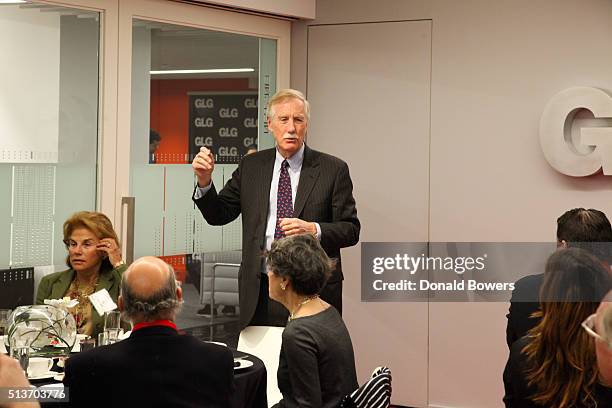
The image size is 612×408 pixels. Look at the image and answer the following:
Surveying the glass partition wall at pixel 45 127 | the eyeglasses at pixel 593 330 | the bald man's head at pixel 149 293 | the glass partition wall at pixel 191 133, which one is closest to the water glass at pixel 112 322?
the bald man's head at pixel 149 293

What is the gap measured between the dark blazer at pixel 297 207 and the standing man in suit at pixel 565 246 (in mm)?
1237

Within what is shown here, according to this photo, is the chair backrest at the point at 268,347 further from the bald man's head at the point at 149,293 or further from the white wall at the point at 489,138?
the white wall at the point at 489,138

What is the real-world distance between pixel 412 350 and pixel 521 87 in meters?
1.89

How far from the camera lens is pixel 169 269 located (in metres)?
3.09

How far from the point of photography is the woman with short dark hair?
282cm

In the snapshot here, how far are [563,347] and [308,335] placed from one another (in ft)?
3.13

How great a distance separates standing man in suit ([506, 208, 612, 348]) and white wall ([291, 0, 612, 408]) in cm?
183

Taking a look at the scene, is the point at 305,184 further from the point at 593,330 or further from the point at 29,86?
the point at 593,330

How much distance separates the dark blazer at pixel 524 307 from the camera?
12.3 feet

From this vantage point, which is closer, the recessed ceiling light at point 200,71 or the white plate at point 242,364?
the white plate at point 242,364

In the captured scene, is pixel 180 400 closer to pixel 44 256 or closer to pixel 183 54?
pixel 44 256

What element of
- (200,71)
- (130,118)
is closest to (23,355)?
(130,118)

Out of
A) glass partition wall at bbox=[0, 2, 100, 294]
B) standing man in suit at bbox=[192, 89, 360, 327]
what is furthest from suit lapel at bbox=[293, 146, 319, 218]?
glass partition wall at bbox=[0, 2, 100, 294]

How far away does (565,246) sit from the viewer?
402 cm
